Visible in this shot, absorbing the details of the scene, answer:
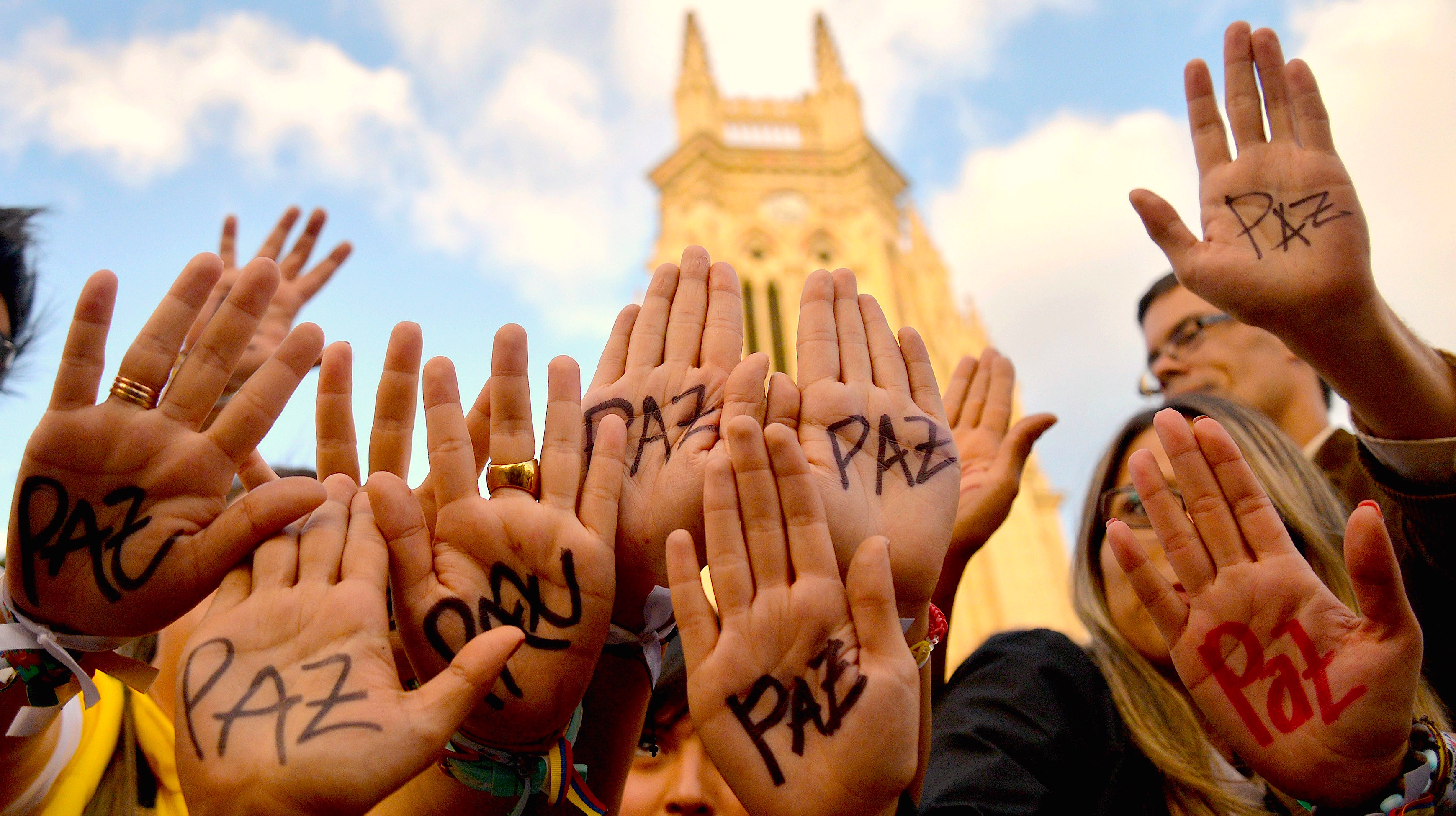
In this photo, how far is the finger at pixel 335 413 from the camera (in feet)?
6.27

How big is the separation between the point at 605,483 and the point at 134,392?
2.95ft

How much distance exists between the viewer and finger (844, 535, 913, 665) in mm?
1604

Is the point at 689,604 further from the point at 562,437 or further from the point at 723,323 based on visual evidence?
the point at 723,323

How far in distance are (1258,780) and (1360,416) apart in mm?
937

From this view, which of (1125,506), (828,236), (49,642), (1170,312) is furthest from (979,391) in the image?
(828,236)

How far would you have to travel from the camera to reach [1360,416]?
88.9 inches

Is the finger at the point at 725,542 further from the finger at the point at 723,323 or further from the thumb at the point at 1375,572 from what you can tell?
the thumb at the point at 1375,572

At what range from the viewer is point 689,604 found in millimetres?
1678

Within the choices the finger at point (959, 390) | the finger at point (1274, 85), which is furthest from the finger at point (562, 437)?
the finger at point (1274, 85)

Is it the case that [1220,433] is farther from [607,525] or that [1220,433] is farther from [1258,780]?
[607,525]

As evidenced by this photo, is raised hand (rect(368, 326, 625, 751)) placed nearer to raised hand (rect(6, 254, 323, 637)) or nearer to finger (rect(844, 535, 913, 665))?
raised hand (rect(6, 254, 323, 637))

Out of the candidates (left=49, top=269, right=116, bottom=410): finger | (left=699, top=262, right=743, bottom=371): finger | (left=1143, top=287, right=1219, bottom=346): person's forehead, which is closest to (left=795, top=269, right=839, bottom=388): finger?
(left=699, top=262, right=743, bottom=371): finger

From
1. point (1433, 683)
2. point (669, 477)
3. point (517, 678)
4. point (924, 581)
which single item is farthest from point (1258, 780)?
point (517, 678)

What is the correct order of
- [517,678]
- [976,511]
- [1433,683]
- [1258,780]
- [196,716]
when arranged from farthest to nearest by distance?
[976,511] < [1433,683] < [1258,780] < [517,678] < [196,716]
